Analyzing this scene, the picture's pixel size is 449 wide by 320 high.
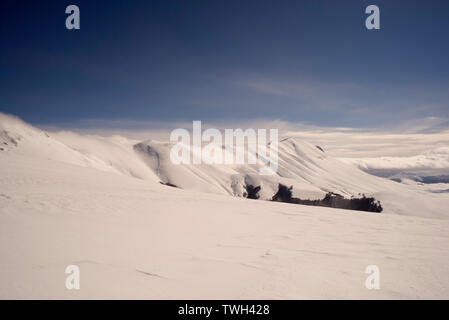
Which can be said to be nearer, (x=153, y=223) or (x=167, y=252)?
(x=167, y=252)

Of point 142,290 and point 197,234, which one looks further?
point 197,234

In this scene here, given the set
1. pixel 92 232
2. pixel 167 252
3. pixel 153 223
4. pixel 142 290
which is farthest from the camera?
pixel 153 223

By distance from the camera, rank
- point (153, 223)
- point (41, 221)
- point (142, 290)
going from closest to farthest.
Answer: point (142, 290) < point (41, 221) < point (153, 223)

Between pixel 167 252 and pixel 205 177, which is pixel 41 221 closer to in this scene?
pixel 167 252

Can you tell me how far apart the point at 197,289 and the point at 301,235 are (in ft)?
12.4

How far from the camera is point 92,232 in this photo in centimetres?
557

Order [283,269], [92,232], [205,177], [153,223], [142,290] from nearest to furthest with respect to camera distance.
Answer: [142,290]
[283,269]
[92,232]
[153,223]
[205,177]

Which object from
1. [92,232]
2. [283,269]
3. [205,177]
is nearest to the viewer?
[283,269]

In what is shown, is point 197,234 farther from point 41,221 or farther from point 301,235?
point 41,221
